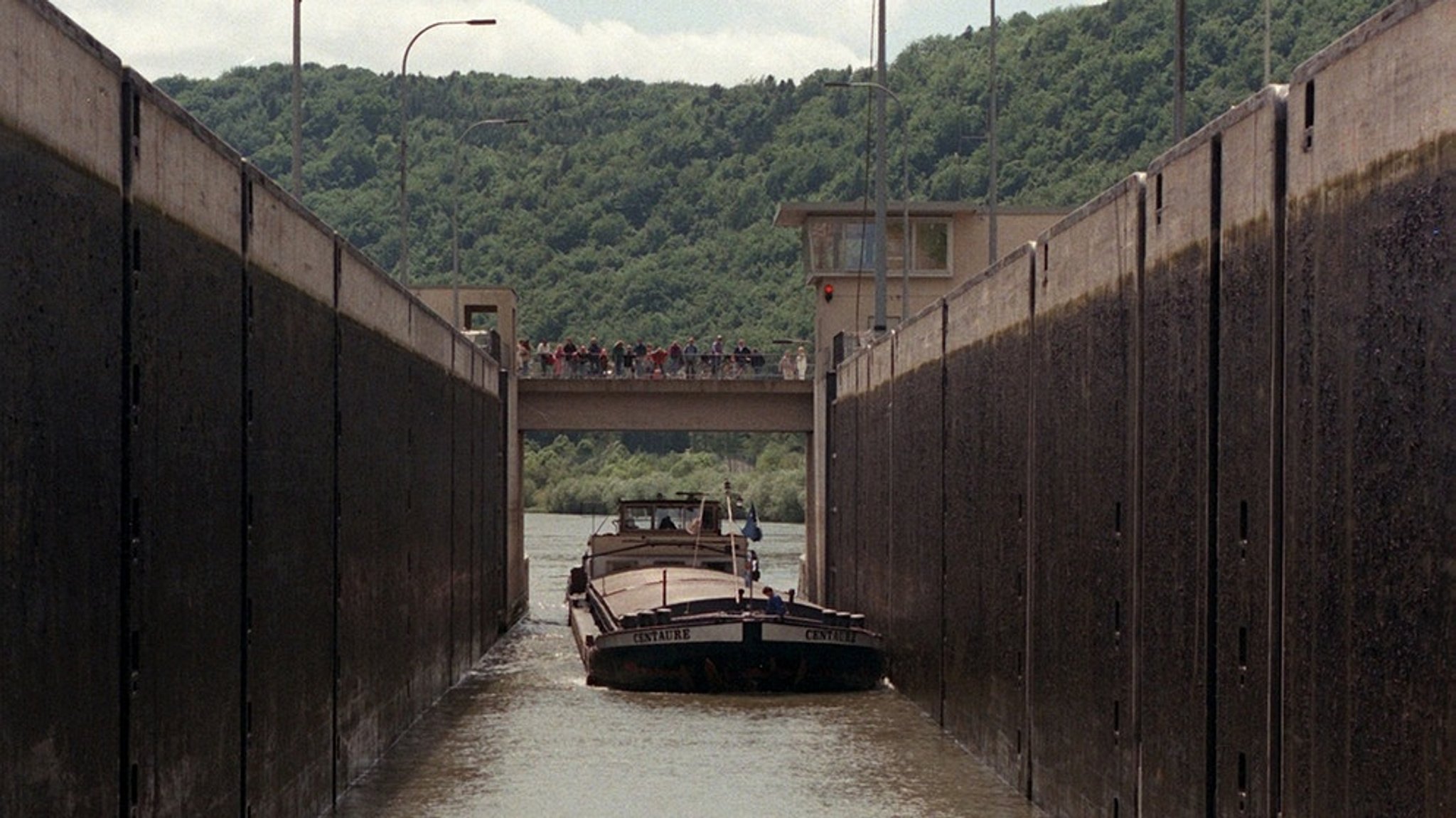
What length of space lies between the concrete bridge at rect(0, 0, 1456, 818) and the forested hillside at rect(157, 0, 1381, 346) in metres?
50.7

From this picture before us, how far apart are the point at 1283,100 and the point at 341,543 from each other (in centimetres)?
A: 1175

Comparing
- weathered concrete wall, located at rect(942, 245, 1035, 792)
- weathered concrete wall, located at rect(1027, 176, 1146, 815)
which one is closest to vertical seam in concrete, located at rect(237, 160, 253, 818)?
weathered concrete wall, located at rect(1027, 176, 1146, 815)

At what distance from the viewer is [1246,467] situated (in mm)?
12969

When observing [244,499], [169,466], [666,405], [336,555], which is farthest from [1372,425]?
[666,405]

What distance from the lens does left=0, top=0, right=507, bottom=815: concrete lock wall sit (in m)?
10.9

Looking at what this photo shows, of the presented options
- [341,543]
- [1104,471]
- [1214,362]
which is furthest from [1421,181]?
[341,543]

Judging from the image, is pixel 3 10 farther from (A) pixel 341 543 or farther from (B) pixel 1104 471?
(A) pixel 341 543

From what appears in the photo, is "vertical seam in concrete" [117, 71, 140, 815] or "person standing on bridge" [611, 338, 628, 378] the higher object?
"person standing on bridge" [611, 338, 628, 378]

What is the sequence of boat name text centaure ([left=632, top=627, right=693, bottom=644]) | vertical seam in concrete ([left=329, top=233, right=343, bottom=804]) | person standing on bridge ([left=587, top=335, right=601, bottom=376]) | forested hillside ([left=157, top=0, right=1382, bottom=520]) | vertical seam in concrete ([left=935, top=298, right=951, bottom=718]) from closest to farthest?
vertical seam in concrete ([left=329, top=233, right=343, bottom=804]), vertical seam in concrete ([left=935, top=298, right=951, bottom=718]), boat name text centaure ([left=632, top=627, right=693, bottom=644]), person standing on bridge ([left=587, top=335, right=601, bottom=376]), forested hillside ([left=157, top=0, right=1382, bottom=520])

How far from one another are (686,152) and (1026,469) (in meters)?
162

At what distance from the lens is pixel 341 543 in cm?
2212

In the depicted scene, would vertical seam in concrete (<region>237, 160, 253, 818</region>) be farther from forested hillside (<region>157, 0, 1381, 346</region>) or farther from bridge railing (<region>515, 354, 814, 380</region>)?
forested hillside (<region>157, 0, 1381, 346</region>)

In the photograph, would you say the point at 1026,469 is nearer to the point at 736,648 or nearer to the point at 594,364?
the point at 736,648

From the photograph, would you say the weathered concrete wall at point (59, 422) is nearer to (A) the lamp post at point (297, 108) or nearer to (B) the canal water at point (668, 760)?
(B) the canal water at point (668, 760)
